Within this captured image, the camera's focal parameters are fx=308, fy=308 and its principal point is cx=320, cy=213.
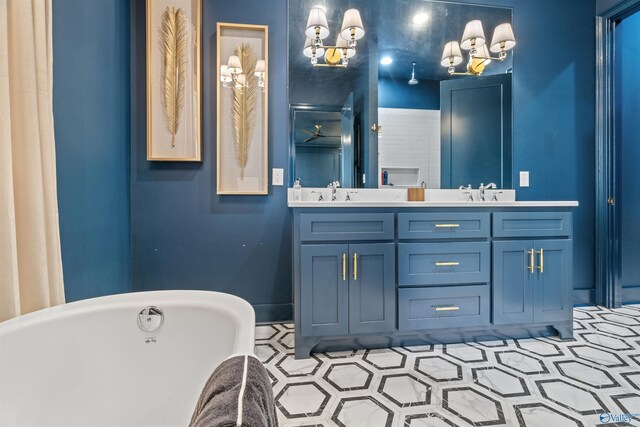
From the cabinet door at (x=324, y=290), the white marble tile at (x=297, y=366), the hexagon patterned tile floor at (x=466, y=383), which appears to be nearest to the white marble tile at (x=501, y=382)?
the hexagon patterned tile floor at (x=466, y=383)

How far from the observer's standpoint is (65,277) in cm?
138

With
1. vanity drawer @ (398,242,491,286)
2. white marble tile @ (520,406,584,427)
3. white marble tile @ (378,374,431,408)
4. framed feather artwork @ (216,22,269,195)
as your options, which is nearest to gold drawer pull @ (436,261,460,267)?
vanity drawer @ (398,242,491,286)

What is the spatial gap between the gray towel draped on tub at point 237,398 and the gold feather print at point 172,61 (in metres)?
1.85

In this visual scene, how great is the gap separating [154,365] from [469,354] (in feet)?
5.13

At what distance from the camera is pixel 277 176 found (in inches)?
87.0

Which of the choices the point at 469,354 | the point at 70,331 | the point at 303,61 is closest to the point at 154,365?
the point at 70,331

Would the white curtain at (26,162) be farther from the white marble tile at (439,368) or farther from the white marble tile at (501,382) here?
the white marble tile at (501,382)

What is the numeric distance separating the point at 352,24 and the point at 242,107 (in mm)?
956

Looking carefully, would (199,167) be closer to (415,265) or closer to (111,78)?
(111,78)

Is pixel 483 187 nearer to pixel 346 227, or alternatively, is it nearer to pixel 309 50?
pixel 346 227

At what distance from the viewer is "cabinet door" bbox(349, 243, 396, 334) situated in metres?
1.70

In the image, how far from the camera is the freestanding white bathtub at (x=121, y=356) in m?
0.87

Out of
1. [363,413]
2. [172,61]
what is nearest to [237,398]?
[363,413]

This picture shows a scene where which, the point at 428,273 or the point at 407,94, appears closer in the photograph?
the point at 428,273
